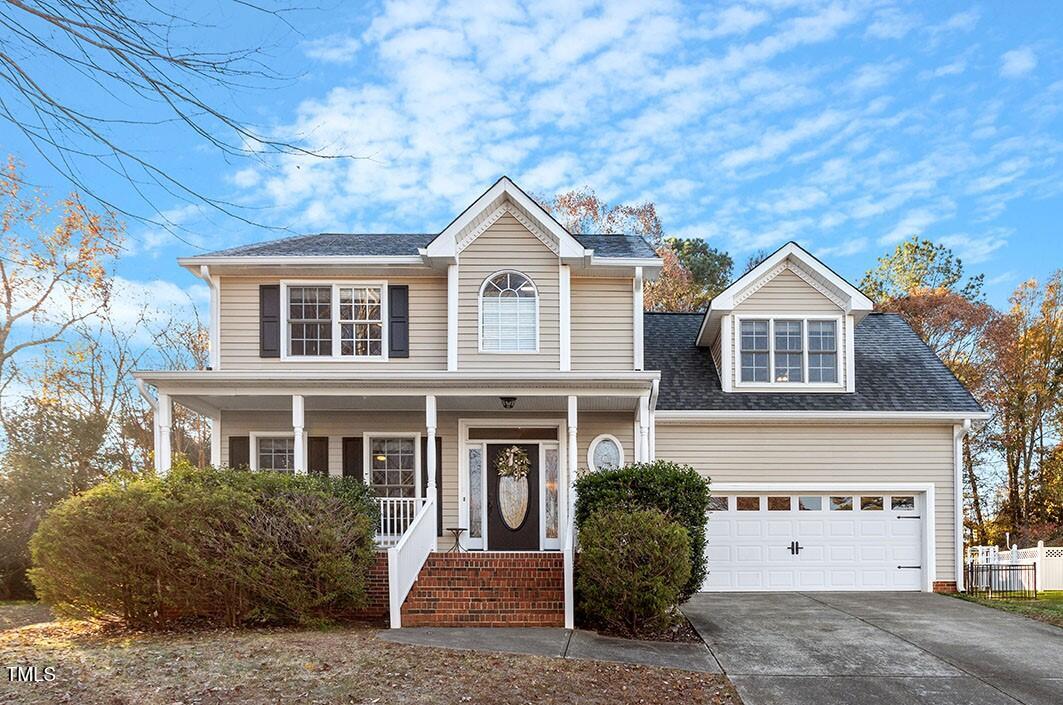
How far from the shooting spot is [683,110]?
1753 centimetres

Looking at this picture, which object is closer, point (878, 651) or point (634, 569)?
point (878, 651)

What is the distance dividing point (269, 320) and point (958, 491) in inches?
514

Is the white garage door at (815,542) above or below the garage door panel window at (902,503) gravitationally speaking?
below

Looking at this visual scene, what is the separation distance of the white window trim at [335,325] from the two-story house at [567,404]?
0.04 m

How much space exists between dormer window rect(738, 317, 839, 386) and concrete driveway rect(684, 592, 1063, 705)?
170 inches

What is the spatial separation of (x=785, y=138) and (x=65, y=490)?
17.3m

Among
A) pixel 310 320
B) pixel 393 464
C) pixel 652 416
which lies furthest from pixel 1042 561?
pixel 310 320

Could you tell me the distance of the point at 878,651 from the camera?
9.75 m

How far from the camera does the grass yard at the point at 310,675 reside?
7.18 meters

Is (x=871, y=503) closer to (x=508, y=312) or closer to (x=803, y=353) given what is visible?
(x=803, y=353)

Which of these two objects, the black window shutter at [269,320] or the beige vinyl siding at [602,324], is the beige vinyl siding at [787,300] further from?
the black window shutter at [269,320]

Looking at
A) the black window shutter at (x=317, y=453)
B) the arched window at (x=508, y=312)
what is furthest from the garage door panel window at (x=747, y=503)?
the black window shutter at (x=317, y=453)

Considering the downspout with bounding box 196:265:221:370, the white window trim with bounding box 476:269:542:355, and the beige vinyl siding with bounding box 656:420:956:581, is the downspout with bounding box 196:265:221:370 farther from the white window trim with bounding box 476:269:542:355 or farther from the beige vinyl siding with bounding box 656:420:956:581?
the beige vinyl siding with bounding box 656:420:956:581

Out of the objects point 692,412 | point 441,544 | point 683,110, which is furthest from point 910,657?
point 683,110
